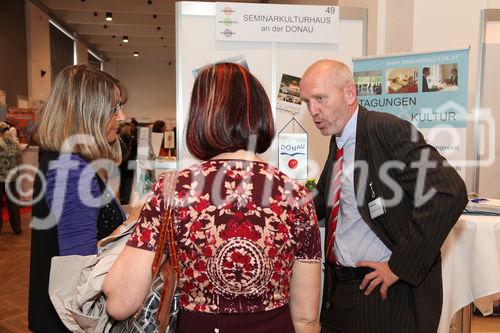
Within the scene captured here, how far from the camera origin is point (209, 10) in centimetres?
270

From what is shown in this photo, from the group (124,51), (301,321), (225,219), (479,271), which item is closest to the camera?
(225,219)

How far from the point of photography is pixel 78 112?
4.79 ft

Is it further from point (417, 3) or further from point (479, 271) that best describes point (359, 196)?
point (417, 3)

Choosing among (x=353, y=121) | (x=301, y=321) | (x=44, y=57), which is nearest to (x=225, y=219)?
(x=301, y=321)

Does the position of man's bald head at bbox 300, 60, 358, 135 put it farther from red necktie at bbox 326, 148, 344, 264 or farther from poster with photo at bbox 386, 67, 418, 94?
poster with photo at bbox 386, 67, 418, 94

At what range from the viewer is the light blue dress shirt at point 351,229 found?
164 centimetres

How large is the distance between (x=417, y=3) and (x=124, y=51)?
49.1 ft

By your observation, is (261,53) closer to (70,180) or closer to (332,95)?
(332,95)

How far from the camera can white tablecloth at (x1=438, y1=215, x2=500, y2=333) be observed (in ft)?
6.70

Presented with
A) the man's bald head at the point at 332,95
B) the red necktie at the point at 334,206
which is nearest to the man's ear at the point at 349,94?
the man's bald head at the point at 332,95

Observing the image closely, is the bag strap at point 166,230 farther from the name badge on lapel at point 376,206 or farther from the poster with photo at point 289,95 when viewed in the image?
the poster with photo at point 289,95

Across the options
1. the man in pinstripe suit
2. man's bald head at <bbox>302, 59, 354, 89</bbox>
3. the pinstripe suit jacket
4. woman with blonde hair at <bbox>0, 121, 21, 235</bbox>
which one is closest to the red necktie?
the man in pinstripe suit

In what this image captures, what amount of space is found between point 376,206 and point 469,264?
866 millimetres

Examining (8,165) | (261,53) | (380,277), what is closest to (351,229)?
(380,277)
